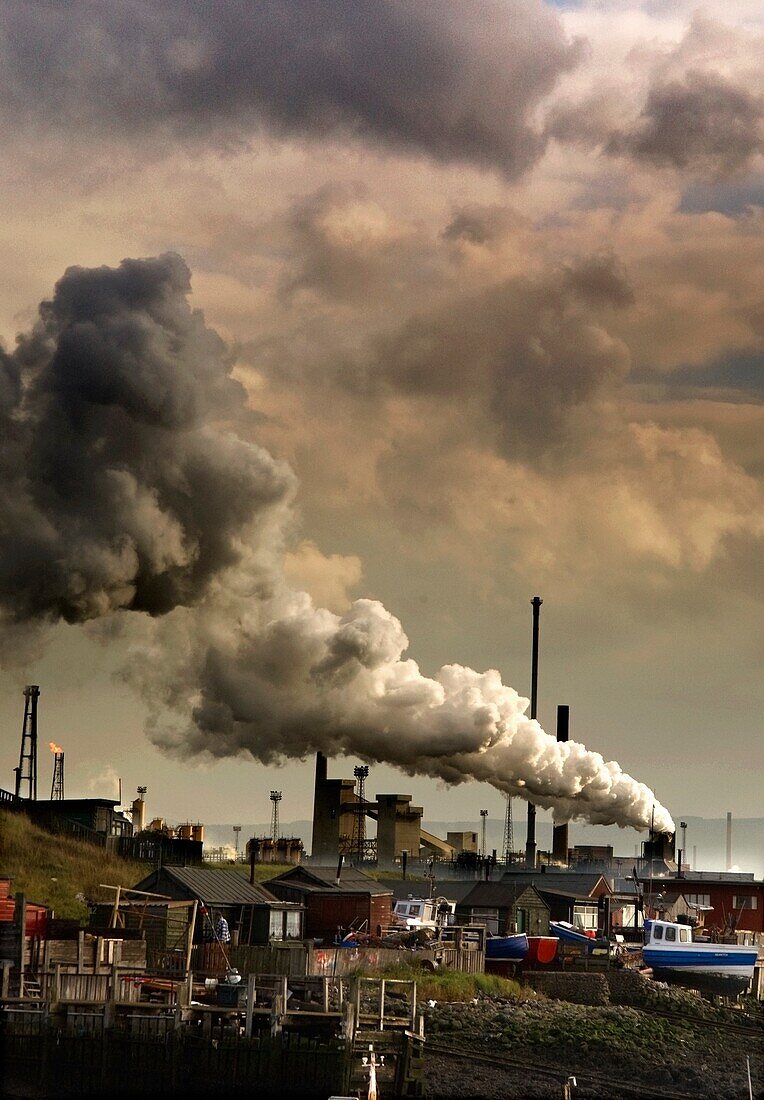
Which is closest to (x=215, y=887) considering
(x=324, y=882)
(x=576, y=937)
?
(x=324, y=882)

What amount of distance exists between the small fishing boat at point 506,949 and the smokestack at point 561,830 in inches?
1862

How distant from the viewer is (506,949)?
74.4 meters

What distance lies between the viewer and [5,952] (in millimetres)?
51188

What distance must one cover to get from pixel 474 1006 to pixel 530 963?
542 inches

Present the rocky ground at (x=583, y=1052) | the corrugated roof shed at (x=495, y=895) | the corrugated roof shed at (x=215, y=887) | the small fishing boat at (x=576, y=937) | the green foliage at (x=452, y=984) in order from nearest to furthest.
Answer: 1. the rocky ground at (x=583, y=1052)
2. the green foliage at (x=452, y=984)
3. the corrugated roof shed at (x=215, y=887)
4. the small fishing boat at (x=576, y=937)
5. the corrugated roof shed at (x=495, y=895)

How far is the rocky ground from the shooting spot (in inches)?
2042

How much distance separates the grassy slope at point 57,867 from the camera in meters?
75.1

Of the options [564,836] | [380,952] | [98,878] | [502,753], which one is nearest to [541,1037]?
[380,952]

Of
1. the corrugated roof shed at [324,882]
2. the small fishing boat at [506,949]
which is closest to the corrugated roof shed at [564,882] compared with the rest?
the corrugated roof shed at [324,882]

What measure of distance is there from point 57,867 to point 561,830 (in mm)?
50961

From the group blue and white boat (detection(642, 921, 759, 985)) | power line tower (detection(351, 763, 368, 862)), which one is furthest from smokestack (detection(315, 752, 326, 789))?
blue and white boat (detection(642, 921, 759, 985))

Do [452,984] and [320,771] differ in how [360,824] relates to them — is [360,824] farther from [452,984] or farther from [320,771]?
[452,984]

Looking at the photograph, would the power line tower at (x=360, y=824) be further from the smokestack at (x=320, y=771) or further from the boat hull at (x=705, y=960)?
the boat hull at (x=705, y=960)

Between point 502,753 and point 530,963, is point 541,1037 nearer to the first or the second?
point 530,963
